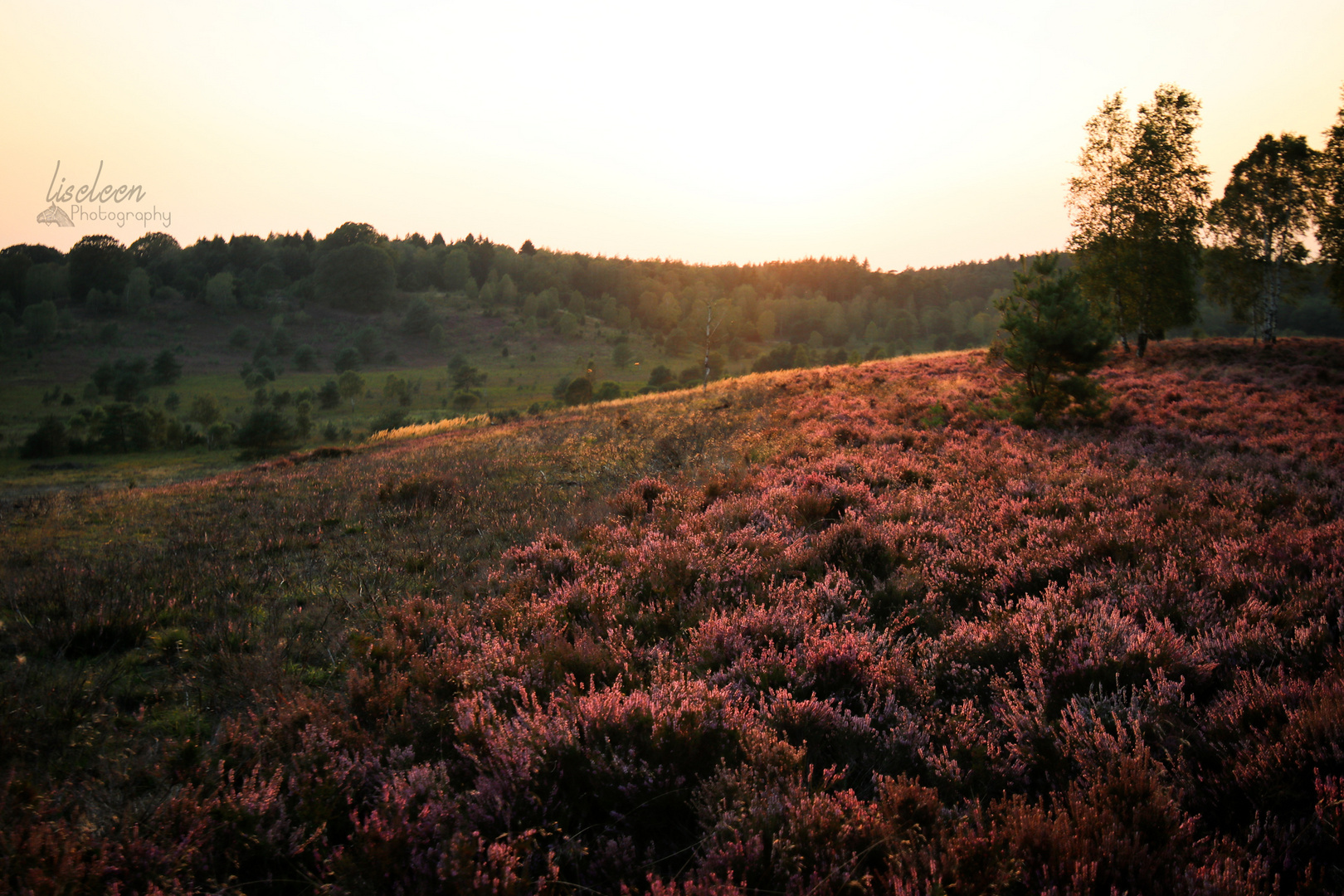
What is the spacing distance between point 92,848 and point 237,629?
2.64 meters

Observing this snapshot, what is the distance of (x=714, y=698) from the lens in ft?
10.5

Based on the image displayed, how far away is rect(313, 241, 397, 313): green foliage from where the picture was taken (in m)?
116

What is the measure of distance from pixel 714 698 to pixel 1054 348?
13846 millimetres

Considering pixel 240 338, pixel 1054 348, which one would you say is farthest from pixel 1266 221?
pixel 240 338

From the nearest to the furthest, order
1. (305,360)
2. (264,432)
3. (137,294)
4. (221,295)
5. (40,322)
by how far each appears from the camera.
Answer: (264,432) < (40,322) < (305,360) < (137,294) < (221,295)

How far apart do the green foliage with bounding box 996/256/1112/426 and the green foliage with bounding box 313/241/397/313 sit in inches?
5048

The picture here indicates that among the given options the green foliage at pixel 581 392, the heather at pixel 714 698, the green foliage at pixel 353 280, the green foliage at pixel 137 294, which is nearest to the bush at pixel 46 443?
the green foliage at pixel 581 392

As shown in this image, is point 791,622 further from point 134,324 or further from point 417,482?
point 134,324

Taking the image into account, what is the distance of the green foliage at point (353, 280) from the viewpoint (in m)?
116

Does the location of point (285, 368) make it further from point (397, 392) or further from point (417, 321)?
point (397, 392)

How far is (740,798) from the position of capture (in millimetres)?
2527

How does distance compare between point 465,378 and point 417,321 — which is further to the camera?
point 417,321

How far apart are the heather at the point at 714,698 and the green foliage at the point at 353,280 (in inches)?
4969

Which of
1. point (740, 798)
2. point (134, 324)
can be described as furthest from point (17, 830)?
point (134, 324)
